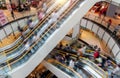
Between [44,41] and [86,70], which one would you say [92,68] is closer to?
[86,70]

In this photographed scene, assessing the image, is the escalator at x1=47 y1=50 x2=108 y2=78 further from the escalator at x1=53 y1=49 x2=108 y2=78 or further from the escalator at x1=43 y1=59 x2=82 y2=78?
the escalator at x1=43 y1=59 x2=82 y2=78

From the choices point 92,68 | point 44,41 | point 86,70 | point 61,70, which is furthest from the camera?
point 61,70

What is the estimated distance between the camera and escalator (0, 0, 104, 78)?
467 inches

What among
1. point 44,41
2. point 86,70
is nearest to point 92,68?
point 86,70

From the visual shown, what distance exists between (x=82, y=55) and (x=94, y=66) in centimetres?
158

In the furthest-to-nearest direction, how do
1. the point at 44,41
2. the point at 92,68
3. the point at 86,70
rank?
the point at 86,70
the point at 44,41
the point at 92,68

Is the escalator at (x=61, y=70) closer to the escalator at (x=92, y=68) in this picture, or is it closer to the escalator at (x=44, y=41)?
the escalator at (x=92, y=68)

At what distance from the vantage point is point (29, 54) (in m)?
12.4

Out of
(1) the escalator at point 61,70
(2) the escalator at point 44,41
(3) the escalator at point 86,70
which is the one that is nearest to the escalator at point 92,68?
(3) the escalator at point 86,70

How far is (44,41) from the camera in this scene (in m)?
12.8

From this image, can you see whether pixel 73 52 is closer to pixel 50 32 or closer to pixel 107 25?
pixel 50 32

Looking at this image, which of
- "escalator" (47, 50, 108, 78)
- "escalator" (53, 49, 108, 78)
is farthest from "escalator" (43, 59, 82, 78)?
"escalator" (53, 49, 108, 78)

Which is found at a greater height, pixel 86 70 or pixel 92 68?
pixel 92 68

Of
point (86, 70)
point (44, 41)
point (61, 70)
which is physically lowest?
point (61, 70)
